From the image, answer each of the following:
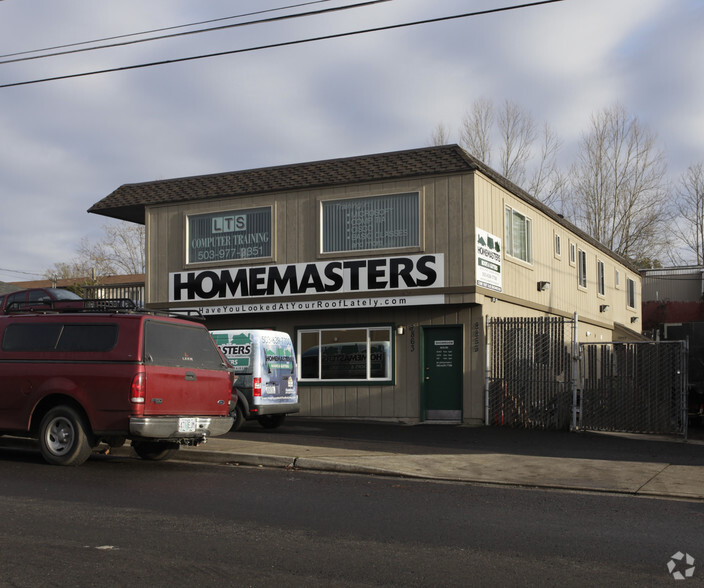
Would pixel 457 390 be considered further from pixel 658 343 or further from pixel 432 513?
pixel 432 513

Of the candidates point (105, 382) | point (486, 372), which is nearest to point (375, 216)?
point (486, 372)

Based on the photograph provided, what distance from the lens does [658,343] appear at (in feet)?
52.9

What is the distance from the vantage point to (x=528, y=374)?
17797 millimetres

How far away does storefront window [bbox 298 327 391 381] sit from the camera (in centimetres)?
1938

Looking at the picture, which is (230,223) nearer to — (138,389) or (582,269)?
(138,389)

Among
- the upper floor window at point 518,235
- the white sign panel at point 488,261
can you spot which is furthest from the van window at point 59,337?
the upper floor window at point 518,235

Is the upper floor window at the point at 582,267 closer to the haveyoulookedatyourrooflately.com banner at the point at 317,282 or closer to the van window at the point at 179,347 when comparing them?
the haveyoulookedatyourrooflately.com banner at the point at 317,282

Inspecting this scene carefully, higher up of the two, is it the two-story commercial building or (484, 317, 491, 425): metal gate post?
the two-story commercial building

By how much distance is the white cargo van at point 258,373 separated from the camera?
622 inches

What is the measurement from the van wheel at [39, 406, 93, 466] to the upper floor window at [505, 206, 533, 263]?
40.9ft

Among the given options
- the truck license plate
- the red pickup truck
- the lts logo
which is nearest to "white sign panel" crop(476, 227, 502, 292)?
the lts logo

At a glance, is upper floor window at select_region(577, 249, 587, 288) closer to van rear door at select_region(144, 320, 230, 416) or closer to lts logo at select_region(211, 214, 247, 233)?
lts logo at select_region(211, 214, 247, 233)

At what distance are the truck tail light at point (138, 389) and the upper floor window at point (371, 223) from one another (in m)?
9.91

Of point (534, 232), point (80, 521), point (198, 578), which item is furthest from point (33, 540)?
point (534, 232)
